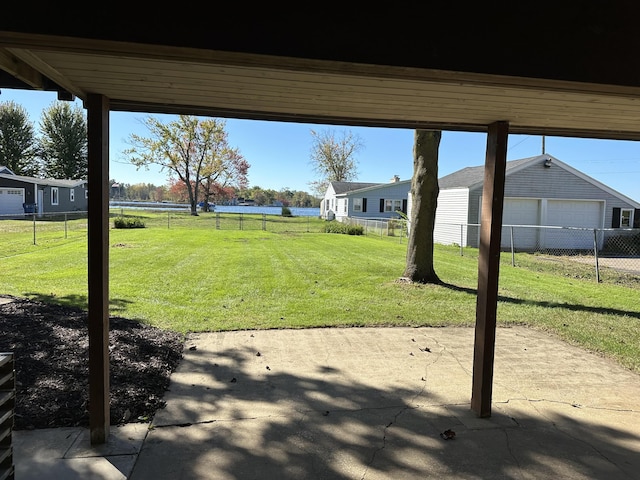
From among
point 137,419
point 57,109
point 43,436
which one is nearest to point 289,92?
point 137,419

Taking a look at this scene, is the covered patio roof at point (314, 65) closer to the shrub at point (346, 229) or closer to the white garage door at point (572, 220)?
the white garage door at point (572, 220)

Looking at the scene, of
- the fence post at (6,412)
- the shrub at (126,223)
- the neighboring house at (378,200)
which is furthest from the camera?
the neighboring house at (378,200)

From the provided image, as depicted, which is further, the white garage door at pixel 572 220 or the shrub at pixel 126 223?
the shrub at pixel 126 223

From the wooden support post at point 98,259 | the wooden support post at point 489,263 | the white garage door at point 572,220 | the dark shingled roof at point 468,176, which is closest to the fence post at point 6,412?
the wooden support post at point 98,259

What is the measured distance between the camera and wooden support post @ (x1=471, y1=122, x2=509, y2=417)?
3.17 m

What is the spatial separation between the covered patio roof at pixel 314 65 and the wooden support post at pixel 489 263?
294mm

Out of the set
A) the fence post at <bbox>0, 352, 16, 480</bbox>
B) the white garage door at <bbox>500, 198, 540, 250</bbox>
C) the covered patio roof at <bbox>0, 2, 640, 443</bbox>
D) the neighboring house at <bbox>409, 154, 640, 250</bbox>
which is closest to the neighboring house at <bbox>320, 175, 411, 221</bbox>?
the neighboring house at <bbox>409, 154, 640, 250</bbox>

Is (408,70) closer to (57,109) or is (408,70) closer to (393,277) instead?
(393,277)

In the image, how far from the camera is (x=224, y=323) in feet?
18.9

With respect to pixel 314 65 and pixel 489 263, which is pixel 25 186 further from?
pixel 314 65

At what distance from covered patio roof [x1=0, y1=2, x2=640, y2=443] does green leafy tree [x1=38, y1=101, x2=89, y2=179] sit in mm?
47350

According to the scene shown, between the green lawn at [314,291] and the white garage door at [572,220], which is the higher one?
the white garage door at [572,220]

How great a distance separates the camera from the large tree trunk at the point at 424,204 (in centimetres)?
907

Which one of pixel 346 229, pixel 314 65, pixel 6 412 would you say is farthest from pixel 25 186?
pixel 314 65
